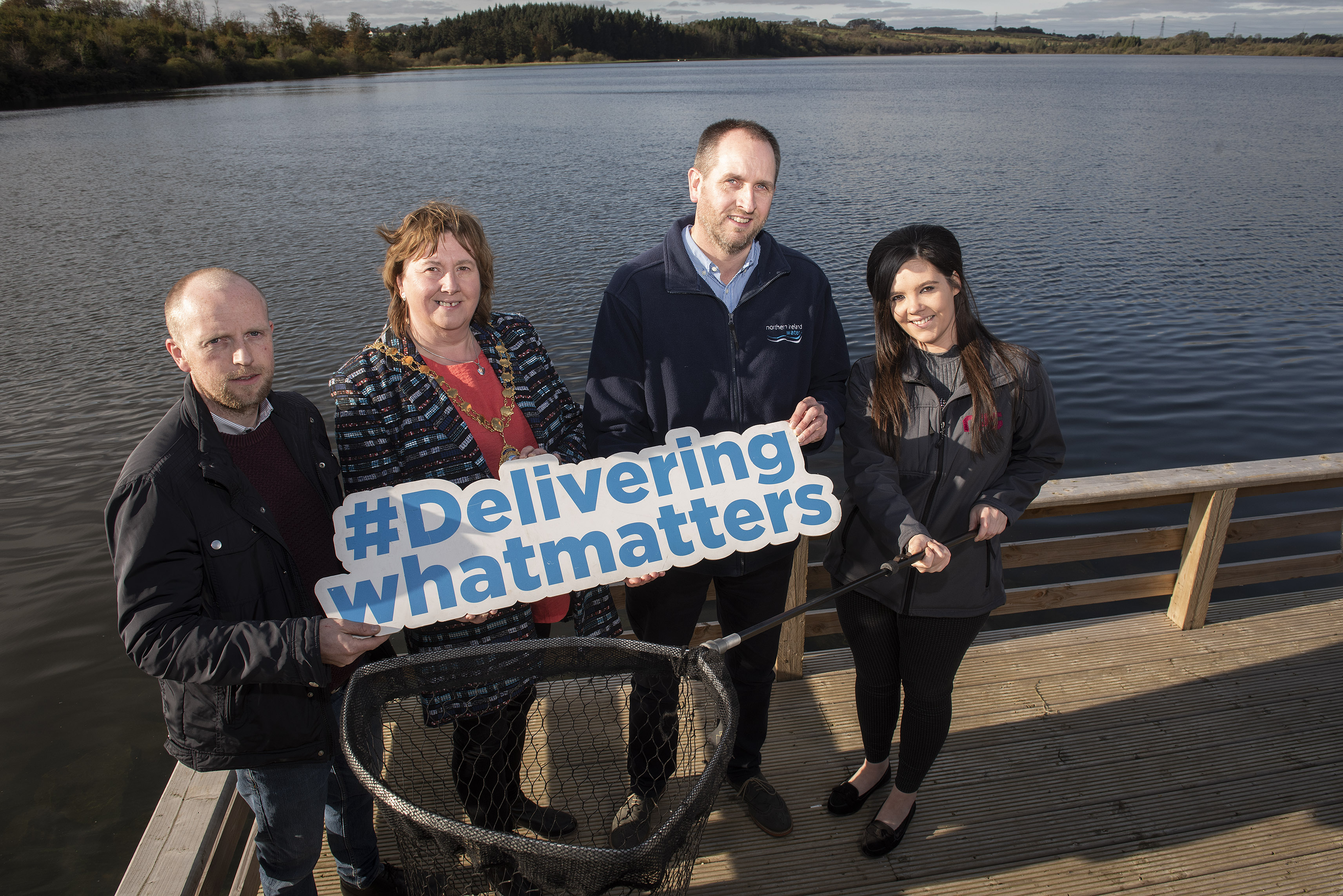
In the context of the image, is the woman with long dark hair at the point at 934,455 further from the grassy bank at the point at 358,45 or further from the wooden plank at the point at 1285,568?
the grassy bank at the point at 358,45

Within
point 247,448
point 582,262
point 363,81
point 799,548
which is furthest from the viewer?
point 363,81

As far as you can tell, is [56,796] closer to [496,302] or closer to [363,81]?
[496,302]

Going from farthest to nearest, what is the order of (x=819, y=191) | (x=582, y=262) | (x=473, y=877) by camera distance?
(x=819, y=191) → (x=582, y=262) → (x=473, y=877)

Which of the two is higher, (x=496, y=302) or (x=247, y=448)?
(x=247, y=448)

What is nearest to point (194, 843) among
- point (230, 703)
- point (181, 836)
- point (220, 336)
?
point (181, 836)

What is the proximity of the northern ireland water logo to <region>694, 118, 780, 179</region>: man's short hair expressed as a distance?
44 centimetres

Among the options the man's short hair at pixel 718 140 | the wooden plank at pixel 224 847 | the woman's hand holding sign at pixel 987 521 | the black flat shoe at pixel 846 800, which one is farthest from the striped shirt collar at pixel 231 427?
the black flat shoe at pixel 846 800

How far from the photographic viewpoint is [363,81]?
75938 millimetres

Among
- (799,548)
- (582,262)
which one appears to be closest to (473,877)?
(799,548)

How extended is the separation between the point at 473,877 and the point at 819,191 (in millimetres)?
19799

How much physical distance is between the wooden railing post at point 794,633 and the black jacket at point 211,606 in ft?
5.70

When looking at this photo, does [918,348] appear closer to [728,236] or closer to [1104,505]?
[728,236]

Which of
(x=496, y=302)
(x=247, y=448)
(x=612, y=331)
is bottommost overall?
(x=496, y=302)

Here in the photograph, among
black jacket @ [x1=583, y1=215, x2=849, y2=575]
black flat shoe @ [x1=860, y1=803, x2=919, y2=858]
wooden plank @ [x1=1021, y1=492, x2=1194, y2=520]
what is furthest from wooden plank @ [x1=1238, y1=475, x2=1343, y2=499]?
black jacket @ [x1=583, y1=215, x2=849, y2=575]
